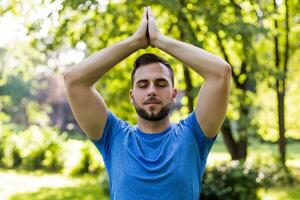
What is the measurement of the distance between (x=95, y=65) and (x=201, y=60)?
471mm

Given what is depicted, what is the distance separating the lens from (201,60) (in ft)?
6.77

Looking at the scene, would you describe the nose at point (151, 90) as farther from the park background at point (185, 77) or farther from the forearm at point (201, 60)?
the park background at point (185, 77)

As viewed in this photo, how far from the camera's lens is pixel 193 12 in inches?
212

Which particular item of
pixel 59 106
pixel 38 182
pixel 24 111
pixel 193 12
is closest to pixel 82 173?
pixel 38 182

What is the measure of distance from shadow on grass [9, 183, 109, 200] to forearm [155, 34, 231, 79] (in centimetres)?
677

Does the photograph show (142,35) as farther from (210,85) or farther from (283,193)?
(283,193)

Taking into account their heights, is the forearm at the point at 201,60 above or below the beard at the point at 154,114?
A: above

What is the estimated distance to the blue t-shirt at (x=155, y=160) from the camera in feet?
6.39

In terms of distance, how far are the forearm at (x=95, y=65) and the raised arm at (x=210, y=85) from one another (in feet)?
0.82

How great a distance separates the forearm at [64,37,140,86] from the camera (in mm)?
2066

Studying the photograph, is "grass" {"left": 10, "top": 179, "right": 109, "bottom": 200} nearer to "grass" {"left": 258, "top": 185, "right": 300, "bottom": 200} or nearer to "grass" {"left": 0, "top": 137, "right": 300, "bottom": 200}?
"grass" {"left": 0, "top": 137, "right": 300, "bottom": 200}

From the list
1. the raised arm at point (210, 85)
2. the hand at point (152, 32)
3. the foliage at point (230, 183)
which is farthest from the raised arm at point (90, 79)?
the foliage at point (230, 183)

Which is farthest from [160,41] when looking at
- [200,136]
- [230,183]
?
[230,183]

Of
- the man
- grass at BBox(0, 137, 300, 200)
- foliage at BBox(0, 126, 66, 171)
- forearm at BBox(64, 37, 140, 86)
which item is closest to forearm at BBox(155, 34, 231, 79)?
the man
